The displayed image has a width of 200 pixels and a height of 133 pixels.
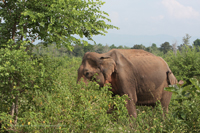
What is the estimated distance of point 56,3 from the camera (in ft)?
27.2

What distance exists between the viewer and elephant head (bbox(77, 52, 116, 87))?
819 cm

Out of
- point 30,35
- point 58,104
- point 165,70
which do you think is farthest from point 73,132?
point 165,70

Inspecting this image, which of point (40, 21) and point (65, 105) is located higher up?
point (40, 21)

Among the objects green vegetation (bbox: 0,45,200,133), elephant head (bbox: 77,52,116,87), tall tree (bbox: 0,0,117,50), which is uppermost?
tall tree (bbox: 0,0,117,50)

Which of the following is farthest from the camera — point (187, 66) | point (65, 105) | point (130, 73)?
point (187, 66)

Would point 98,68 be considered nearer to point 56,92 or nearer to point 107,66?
point 107,66

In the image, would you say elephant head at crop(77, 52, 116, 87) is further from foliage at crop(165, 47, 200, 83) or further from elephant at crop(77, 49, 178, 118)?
foliage at crop(165, 47, 200, 83)

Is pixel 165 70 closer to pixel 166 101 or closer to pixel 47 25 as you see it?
pixel 166 101

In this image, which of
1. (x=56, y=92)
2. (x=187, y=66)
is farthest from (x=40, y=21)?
(x=187, y=66)

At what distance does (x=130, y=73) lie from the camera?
332 inches

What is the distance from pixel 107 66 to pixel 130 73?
87cm

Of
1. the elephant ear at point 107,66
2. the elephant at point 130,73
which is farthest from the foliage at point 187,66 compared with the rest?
the elephant ear at point 107,66

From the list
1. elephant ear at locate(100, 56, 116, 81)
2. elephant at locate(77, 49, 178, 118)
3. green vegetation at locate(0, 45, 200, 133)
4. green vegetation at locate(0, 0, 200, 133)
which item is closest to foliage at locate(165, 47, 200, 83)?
elephant at locate(77, 49, 178, 118)

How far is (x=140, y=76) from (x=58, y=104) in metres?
3.74
